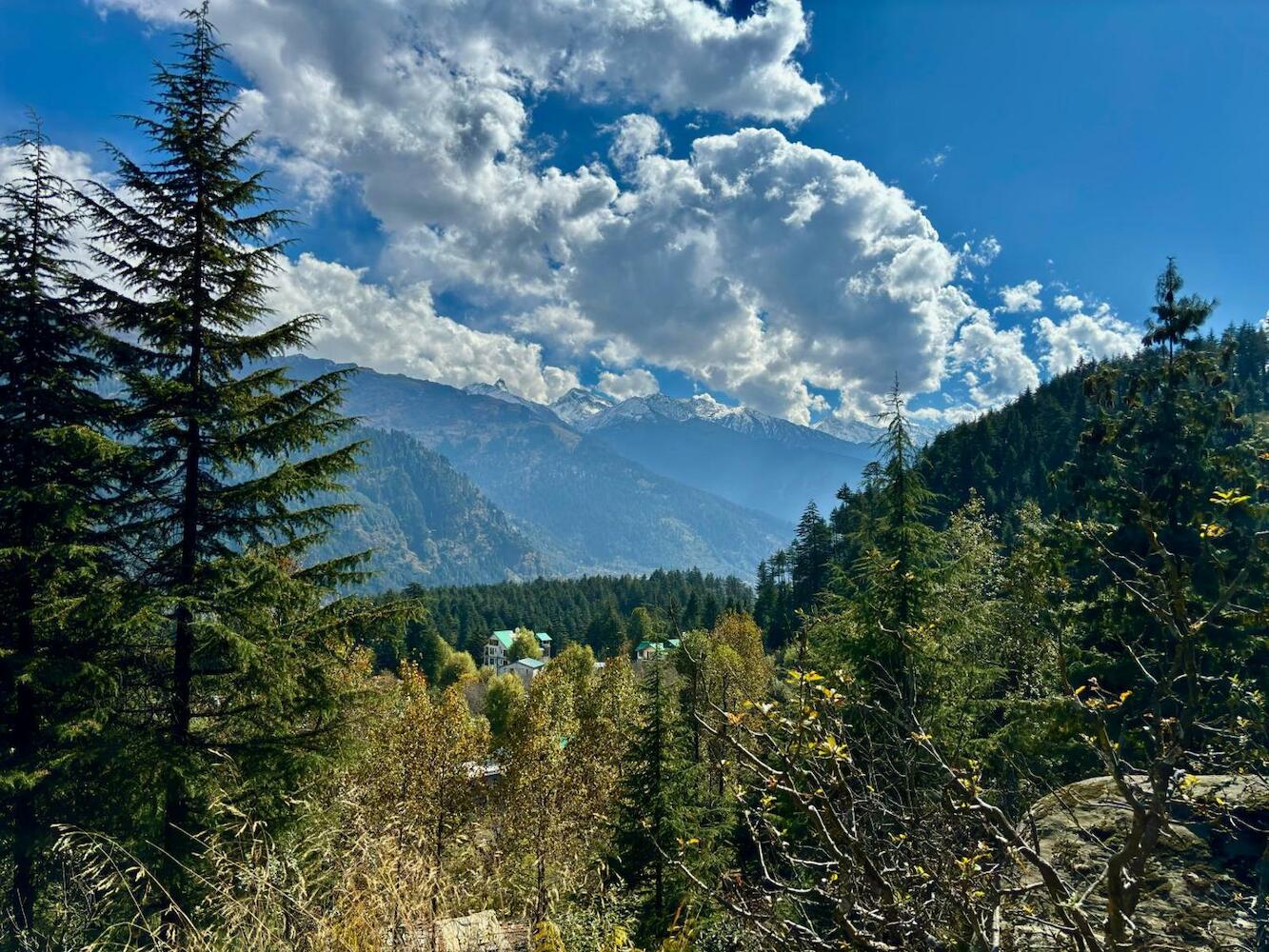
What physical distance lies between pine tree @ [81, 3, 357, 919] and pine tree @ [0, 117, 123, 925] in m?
0.64

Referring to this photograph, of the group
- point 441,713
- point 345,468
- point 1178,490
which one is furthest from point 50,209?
point 1178,490

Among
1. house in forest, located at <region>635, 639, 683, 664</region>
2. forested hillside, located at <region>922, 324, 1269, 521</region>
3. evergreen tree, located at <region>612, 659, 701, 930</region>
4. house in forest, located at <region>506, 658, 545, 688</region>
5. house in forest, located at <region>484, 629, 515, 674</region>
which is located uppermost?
forested hillside, located at <region>922, 324, 1269, 521</region>

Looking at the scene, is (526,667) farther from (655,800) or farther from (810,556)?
(655,800)

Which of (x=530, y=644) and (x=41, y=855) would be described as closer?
(x=41, y=855)

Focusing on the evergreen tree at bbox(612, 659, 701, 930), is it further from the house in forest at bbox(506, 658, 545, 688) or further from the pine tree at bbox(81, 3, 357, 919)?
the house in forest at bbox(506, 658, 545, 688)

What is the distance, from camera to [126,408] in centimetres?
901

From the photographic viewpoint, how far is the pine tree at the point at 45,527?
8523 mm

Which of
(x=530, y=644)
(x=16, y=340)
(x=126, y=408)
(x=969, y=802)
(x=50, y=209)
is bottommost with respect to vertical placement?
(x=530, y=644)

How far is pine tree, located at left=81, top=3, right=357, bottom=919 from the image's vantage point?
8859 mm

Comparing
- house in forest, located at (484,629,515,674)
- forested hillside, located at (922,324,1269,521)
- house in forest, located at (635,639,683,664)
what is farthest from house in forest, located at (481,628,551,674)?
house in forest, located at (635,639,683,664)

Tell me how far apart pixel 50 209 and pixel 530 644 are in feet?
254

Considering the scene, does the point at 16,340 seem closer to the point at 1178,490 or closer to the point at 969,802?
the point at 969,802

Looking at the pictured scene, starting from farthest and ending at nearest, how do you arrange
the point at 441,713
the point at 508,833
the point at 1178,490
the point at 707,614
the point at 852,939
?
the point at 707,614
the point at 441,713
the point at 508,833
the point at 1178,490
the point at 852,939

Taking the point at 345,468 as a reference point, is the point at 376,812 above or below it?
below
